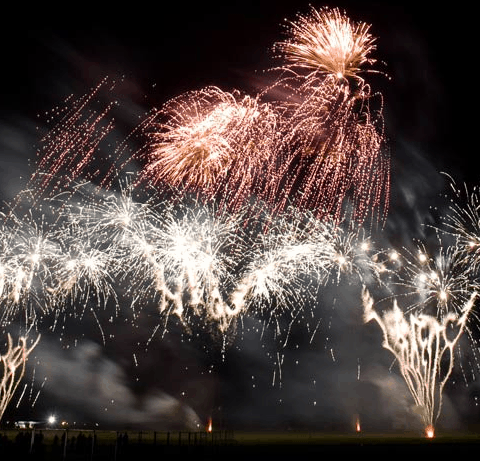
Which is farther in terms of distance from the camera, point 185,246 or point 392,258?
point 392,258

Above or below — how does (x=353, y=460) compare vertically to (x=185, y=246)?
below

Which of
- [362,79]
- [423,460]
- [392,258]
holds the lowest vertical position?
[423,460]

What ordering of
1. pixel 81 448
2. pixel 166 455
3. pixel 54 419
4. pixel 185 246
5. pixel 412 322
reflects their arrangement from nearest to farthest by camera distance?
pixel 81 448, pixel 166 455, pixel 185 246, pixel 412 322, pixel 54 419

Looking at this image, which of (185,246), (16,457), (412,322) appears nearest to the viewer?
(16,457)

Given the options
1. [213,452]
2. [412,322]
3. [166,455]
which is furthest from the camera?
[412,322]

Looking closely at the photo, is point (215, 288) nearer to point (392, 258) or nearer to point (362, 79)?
point (392, 258)

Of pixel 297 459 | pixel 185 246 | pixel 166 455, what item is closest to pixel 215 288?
pixel 185 246

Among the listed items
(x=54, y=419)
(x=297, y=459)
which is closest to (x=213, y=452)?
(x=297, y=459)

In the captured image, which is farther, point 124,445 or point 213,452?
point 213,452

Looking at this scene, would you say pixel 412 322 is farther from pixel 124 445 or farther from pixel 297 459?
pixel 124 445
